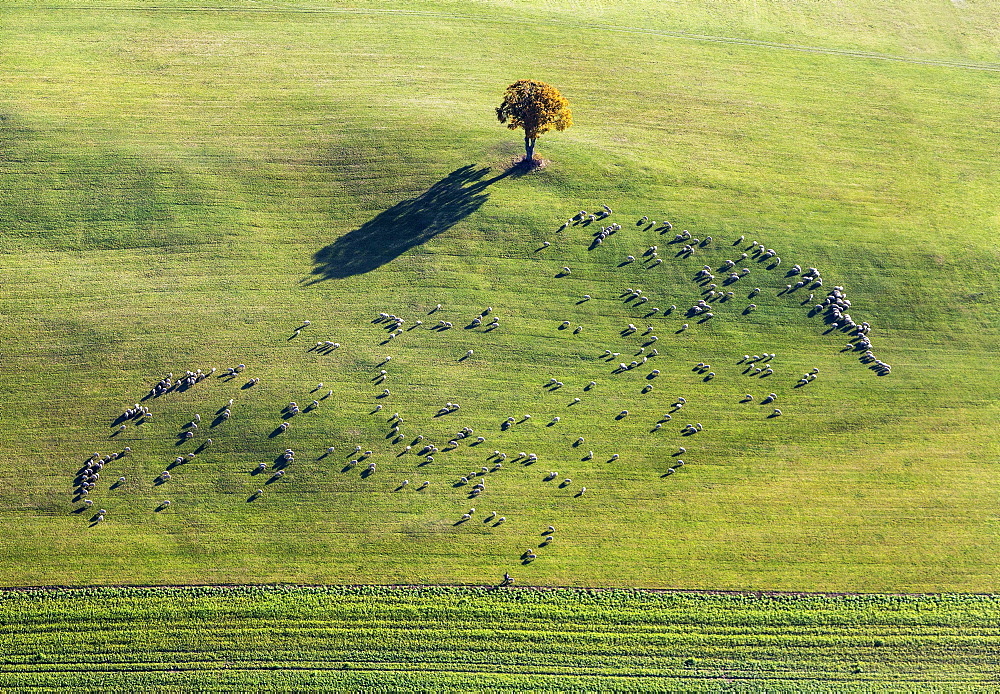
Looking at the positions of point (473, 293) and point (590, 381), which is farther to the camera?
point (473, 293)

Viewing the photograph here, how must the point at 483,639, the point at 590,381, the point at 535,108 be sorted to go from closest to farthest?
1. the point at 483,639
2. the point at 590,381
3. the point at 535,108

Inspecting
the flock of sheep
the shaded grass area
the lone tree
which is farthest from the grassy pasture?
the lone tree

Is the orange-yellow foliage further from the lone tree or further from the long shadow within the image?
the long shadow

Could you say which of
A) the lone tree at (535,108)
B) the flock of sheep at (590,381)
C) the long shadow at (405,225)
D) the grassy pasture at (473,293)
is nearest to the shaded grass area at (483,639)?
the grassy pasture at (473,293)

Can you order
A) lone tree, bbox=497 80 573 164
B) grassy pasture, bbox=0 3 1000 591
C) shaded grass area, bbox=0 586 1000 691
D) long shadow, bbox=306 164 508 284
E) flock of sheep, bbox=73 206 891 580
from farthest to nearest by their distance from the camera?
1. lone tree, bbox=497 80 573 164
2. long shadow, bbox=306 164 508 284
3. flock of sheep, bbox=73 206 891 580
4. grassy pasture, bbox=0 3 1000 591
5. shaded grass area, bbox=0 586 1000 691

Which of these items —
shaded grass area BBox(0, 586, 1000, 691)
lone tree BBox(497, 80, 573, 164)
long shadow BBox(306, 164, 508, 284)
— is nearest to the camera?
shaded grass area BBox(0, 586, 1000, 691)

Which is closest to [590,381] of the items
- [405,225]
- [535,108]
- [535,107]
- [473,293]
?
[473,293]

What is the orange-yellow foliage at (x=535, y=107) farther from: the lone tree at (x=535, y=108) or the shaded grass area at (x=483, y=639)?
the shaded grass area at (x=483, y=639)

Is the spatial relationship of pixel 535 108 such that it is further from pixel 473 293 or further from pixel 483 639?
pixel 483 639
